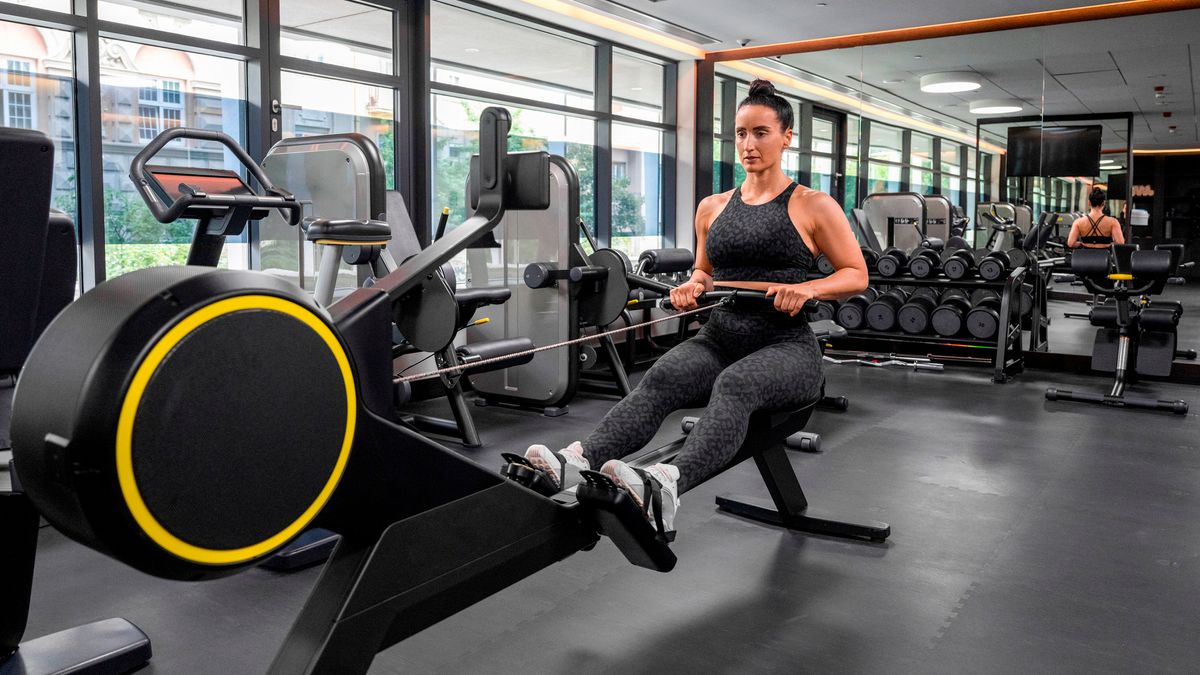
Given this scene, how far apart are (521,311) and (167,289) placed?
3.72 metres

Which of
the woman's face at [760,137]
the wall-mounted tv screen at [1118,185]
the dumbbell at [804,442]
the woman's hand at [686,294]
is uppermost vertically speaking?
the wall-mounted tv screen at [1118,185]

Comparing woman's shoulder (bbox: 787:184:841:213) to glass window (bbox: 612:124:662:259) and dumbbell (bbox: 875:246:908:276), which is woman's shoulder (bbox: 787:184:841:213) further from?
glass window (bbox: 612:124:662:259)

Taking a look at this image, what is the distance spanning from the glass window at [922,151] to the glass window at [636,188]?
208cm

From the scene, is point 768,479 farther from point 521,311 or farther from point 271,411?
point 521,311

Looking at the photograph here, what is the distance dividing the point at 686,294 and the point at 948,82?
5.50m

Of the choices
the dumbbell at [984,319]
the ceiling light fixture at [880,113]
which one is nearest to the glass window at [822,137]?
the ceiling light fixture at [880,113]

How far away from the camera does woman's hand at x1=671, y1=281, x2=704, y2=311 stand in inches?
96.3

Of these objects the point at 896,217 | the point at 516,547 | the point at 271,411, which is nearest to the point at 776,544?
the point at 516,547

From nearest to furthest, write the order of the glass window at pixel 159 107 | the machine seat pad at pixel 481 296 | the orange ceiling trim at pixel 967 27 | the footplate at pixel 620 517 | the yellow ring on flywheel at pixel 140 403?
1. the yellow ring on flywheel at pixel 140 403
2. the footplate at pixel 620 517
3. the machine seat pad at pixel 481 296
4. the glass window at pixel 159 107
5. the orange ceiling trim at pixel 967 27

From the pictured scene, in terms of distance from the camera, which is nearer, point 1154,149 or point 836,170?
point 836,170

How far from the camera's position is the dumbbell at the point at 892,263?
634cm

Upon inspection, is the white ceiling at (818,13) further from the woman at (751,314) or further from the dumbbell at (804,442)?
the woman at (751,314)

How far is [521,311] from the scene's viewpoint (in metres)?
4.80

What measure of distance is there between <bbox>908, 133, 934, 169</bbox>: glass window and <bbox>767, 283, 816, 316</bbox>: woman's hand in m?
5.21
